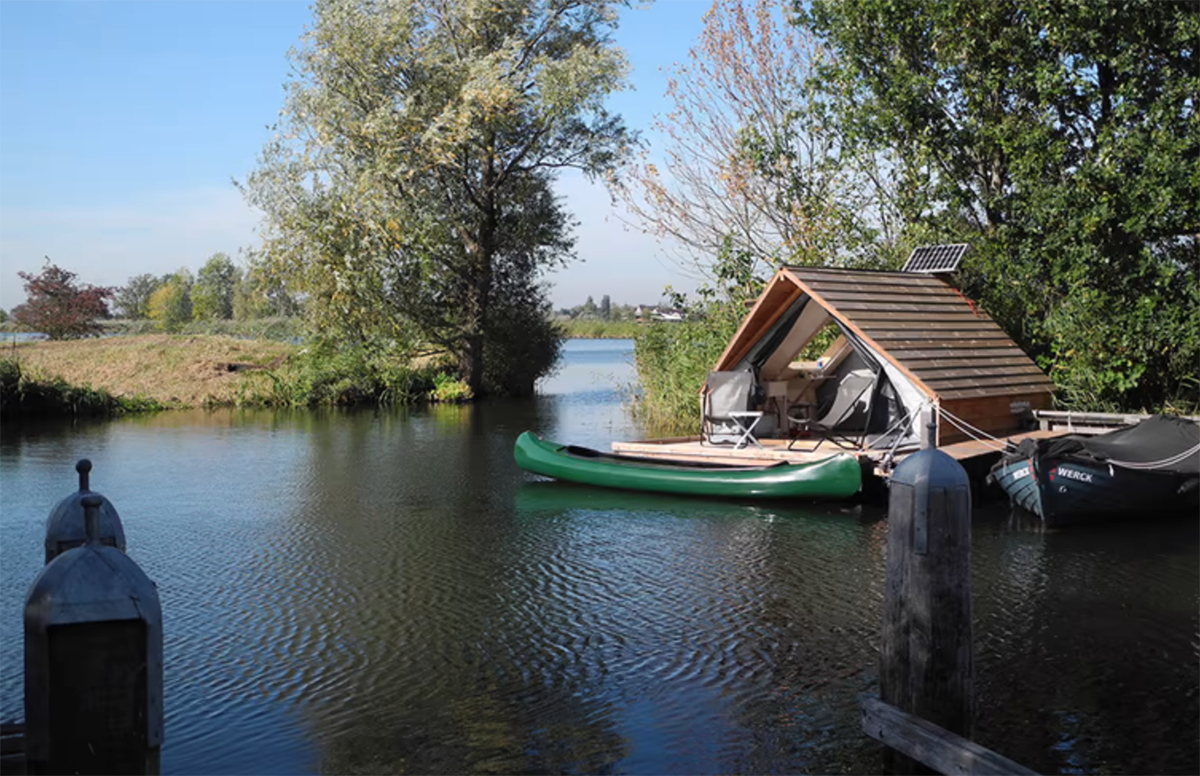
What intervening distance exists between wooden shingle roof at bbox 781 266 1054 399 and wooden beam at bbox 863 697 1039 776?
870 cm

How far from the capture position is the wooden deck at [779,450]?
1281 cm

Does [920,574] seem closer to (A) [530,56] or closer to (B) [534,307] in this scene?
(A) [530,56]

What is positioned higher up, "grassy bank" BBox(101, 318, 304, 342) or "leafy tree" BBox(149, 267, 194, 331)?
"leafy tree" BBox(149, 267, 194, 331)

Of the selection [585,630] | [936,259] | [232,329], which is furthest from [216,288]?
[585,630]

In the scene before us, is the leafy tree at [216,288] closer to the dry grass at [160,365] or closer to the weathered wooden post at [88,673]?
the dry grass at [160,365]

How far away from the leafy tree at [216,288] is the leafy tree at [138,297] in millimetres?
3766

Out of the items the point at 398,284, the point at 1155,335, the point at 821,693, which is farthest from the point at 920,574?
the point at 398,284

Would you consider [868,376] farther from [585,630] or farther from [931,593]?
[931,593]

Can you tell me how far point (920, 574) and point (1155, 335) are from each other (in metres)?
12.2

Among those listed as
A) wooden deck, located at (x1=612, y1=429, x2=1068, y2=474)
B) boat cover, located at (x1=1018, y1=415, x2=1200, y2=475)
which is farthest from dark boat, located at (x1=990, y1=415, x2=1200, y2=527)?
wooden deck, located at (x1=612, y1=429, x2=1068, y2=474)

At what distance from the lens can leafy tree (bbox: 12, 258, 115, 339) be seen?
34562 mm

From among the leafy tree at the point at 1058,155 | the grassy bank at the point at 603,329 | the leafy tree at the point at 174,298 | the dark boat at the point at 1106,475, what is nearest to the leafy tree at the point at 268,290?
the leafy tree at the point at 1058,155

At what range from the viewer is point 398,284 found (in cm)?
2745

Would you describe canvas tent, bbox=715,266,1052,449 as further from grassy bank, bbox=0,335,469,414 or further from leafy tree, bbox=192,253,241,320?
leafy tree, bbox=192,253,241,320
